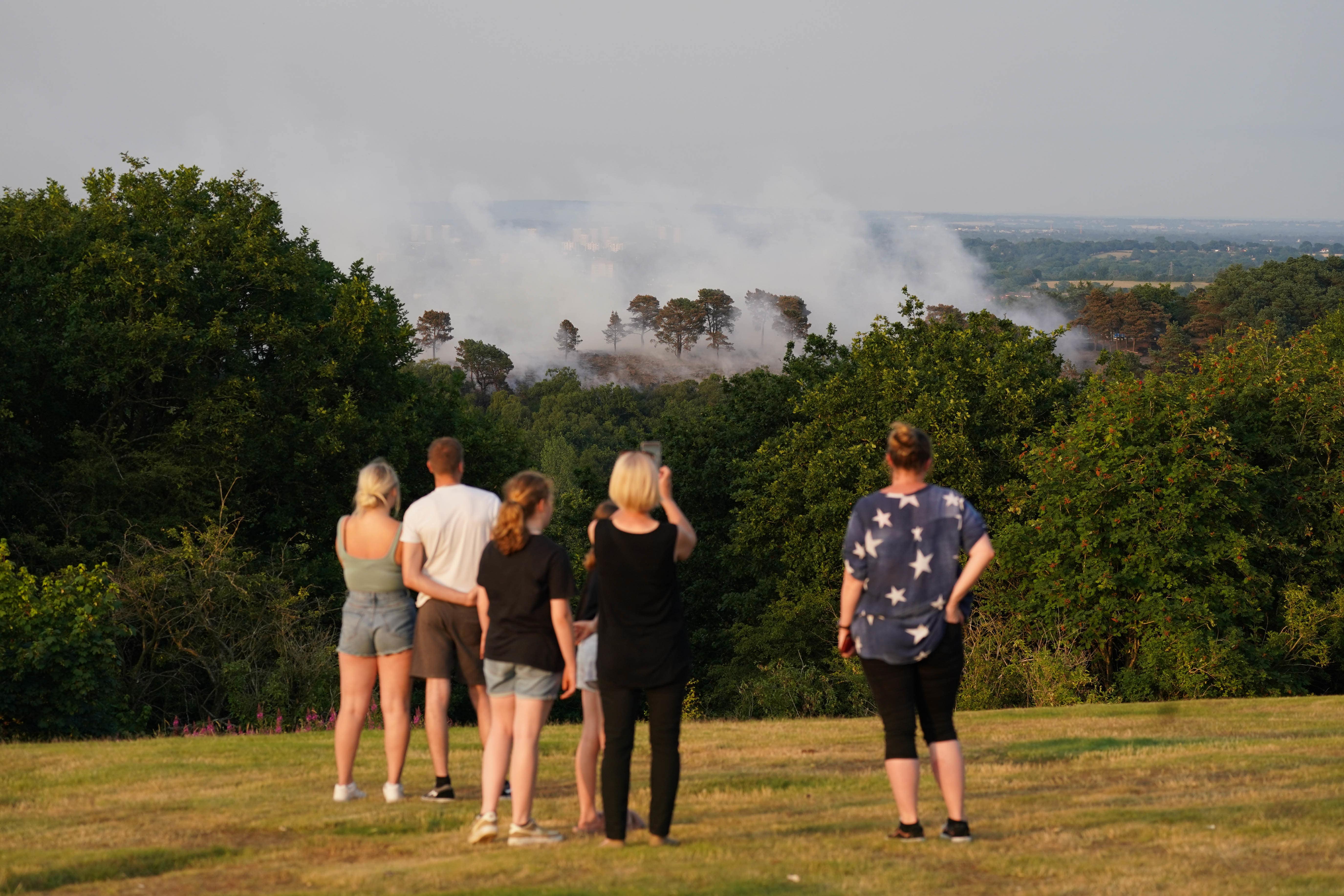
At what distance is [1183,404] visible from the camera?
28.6 metres

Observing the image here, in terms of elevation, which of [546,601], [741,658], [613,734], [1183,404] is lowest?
[741,658]

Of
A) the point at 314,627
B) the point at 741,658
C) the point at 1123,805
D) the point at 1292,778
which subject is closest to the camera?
the point at 1123,805

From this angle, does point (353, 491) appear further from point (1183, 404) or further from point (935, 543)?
point (935, 543)

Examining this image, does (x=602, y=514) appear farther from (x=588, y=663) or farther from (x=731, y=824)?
(x=731, y=824)

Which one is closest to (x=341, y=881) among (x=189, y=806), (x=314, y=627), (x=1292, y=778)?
(x=189, y=806)

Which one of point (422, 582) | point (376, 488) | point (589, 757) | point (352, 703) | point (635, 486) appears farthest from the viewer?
point (352, 703)

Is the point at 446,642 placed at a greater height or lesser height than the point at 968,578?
lesser

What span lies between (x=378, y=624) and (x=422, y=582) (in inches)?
18.1

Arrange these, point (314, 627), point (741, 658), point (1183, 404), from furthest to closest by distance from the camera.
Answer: point (741, 658) → point (1183, 404) → point (314, 627)

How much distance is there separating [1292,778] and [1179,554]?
18.0 m

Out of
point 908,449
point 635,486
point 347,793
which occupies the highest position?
point 908,449

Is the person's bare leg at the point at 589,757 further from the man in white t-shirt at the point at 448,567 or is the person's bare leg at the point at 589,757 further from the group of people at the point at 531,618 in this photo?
the man in white t-shirt at the point at 448,567

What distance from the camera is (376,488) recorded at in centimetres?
747

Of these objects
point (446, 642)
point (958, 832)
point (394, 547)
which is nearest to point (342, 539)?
point (394, 547)
